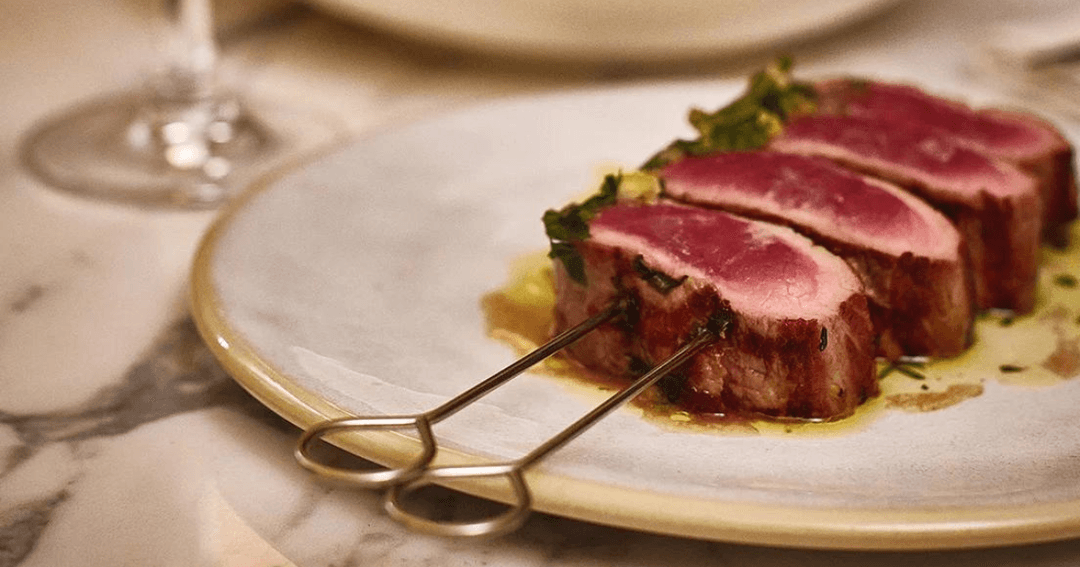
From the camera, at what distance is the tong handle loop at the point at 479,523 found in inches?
44.6

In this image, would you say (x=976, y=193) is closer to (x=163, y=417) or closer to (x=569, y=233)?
(x=569, y=233)

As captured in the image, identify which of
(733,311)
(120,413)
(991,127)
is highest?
(991,127)

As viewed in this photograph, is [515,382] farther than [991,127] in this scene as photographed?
No

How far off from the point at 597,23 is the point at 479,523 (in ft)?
5.76

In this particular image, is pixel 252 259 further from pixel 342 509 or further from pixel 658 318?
pixel 658 318

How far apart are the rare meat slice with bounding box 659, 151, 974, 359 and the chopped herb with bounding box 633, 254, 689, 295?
28cm

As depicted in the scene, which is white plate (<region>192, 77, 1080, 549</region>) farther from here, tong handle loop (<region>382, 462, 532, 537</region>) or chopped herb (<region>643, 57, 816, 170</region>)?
chopped herb (<region>643, 57, 816, 170</region>)

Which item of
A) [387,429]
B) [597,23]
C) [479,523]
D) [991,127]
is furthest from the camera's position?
[597,23]

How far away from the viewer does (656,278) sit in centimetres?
156

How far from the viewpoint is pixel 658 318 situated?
5.14 ft

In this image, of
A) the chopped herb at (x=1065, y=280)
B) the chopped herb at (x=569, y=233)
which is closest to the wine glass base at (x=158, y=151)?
the chopped herb at (x=569, y=233)

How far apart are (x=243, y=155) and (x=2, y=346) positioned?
0.86 m

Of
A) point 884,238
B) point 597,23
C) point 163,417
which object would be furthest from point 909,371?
point 597,23

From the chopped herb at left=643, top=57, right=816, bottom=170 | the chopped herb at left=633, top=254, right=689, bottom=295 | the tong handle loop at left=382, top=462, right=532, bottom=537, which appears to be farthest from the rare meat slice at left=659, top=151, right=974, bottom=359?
the tong handle loop at left=382, top=462, right=532, bottom=537
